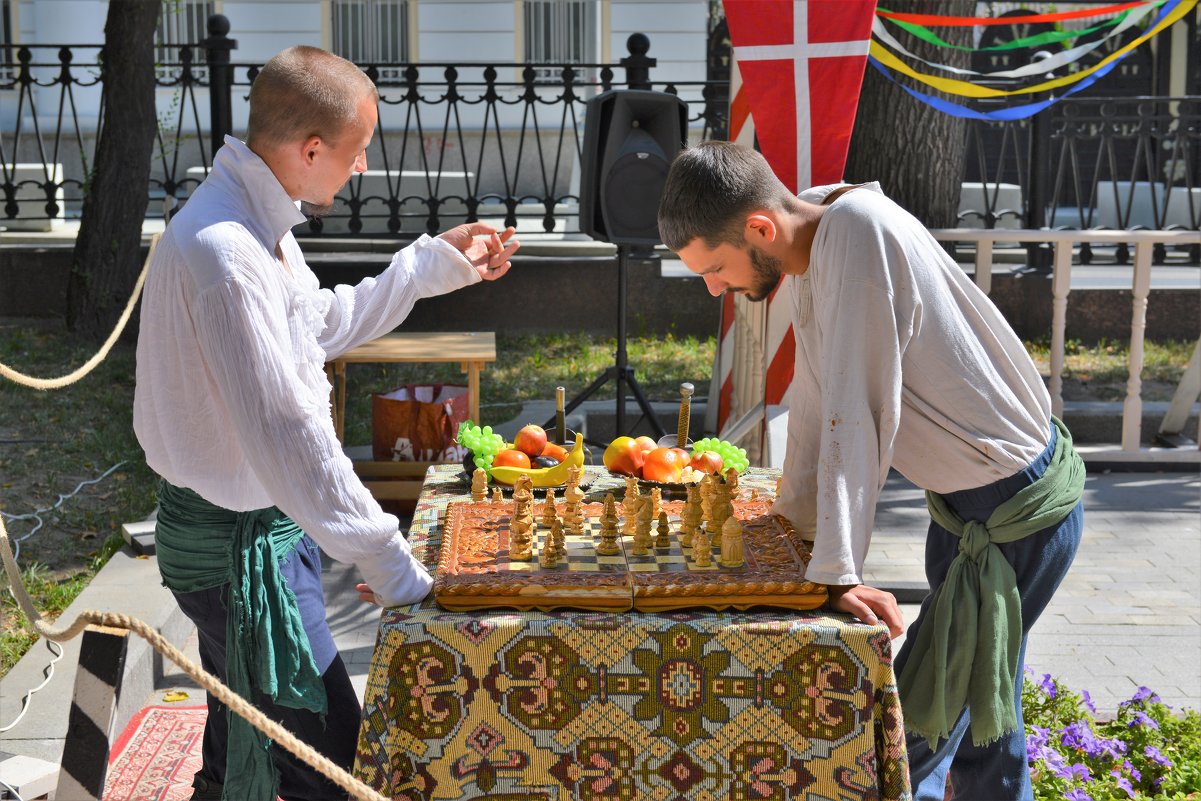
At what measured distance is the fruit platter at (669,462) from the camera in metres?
3.15

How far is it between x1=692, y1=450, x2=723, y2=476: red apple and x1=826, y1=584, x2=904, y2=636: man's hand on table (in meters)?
0.89

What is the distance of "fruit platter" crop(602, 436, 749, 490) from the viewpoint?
3148 millimetres

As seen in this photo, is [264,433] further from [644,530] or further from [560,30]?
[560,30]

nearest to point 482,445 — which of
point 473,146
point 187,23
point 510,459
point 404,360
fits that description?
point 510,459

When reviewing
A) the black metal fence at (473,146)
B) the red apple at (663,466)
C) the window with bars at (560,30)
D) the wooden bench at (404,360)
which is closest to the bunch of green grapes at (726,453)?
the red apple at (663,466)

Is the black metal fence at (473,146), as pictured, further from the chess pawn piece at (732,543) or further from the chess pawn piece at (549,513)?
the chess pawn piece at (732,543)

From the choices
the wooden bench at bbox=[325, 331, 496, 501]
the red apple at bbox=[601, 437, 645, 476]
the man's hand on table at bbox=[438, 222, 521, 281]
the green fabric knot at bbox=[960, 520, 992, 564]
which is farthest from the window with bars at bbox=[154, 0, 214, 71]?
the green fabric knot at bbox=[960, 520, 992, 564]

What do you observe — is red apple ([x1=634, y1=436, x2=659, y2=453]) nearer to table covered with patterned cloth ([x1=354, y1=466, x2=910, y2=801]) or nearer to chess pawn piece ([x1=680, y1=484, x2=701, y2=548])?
chess pawn piece ([x1=680, y1=484, x2=701, y2=548])

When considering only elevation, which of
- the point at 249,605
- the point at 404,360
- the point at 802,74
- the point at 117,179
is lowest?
the point at 404,360

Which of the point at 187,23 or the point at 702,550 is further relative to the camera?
the point at 187,23

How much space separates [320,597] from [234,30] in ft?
53.5

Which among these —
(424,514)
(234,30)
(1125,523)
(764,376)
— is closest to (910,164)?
(1125,523)

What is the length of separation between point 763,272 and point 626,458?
918 millimetres

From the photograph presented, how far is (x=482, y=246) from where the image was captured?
120 inches
